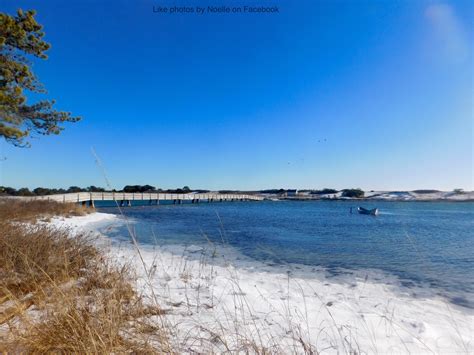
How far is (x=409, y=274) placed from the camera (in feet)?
25.5

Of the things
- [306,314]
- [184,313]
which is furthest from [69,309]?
[306,314]

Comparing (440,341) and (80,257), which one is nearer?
(440,341)

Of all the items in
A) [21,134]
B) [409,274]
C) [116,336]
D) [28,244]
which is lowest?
[409,274]

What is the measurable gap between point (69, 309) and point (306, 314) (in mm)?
2836

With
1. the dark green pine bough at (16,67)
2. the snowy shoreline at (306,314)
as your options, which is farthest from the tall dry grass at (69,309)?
the dark green pine bough at (16,67)

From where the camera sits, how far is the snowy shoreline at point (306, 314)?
3047 millimetres

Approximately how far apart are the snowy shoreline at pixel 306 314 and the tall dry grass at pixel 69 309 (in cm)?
31

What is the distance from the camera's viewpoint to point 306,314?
12.0ft

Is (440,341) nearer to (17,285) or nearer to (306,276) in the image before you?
(306,276)

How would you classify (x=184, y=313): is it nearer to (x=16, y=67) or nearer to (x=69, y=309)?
(x=69, y=309)

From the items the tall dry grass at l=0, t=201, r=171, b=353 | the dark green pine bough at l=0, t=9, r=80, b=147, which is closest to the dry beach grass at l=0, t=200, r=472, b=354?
the tall dry grass at l=0, t=201, r=171, b=353

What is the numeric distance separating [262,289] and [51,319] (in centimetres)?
385

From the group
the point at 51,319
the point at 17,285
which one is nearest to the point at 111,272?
the point at 17,285

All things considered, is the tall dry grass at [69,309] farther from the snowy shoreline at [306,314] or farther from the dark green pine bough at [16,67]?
the dark green pine bough at [16,67]
